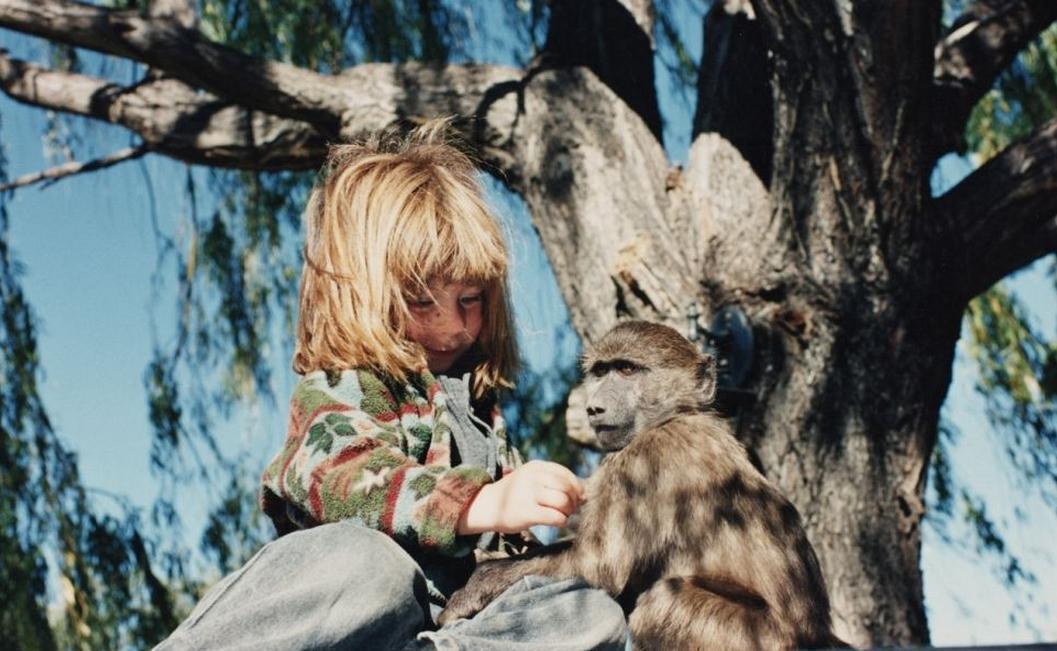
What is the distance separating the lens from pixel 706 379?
398cm

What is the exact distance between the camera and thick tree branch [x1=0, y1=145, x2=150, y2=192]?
737cm

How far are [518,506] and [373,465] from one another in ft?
1.00

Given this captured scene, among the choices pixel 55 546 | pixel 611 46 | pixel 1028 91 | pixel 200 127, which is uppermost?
pixel 611 46

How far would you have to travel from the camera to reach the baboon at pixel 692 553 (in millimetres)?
3068

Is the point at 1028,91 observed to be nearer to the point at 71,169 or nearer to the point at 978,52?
the point at 978,52

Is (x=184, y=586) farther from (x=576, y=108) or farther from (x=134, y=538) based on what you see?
(x=576, y=108)

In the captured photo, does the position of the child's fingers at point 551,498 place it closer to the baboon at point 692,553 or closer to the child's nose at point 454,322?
the baboon at point 692,553

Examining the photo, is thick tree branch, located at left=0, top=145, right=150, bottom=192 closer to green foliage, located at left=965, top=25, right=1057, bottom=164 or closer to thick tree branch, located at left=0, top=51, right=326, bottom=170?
thick tree branch, located at left=0, top=51, right=326, bottom=170

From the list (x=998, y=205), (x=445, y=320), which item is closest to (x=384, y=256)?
(x=445, y=320)

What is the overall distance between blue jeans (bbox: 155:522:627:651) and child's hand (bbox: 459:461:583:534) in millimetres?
157

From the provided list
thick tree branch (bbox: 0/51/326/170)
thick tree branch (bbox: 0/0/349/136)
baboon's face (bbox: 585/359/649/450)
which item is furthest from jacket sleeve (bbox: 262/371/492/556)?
thick tree branch (bbox: 0/51/326/170)

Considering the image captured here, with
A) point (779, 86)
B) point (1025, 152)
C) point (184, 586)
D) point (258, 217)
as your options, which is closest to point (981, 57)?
point (1025, 152)

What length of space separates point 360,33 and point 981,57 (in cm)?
362

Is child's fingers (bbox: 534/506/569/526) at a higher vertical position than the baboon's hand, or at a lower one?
higher
